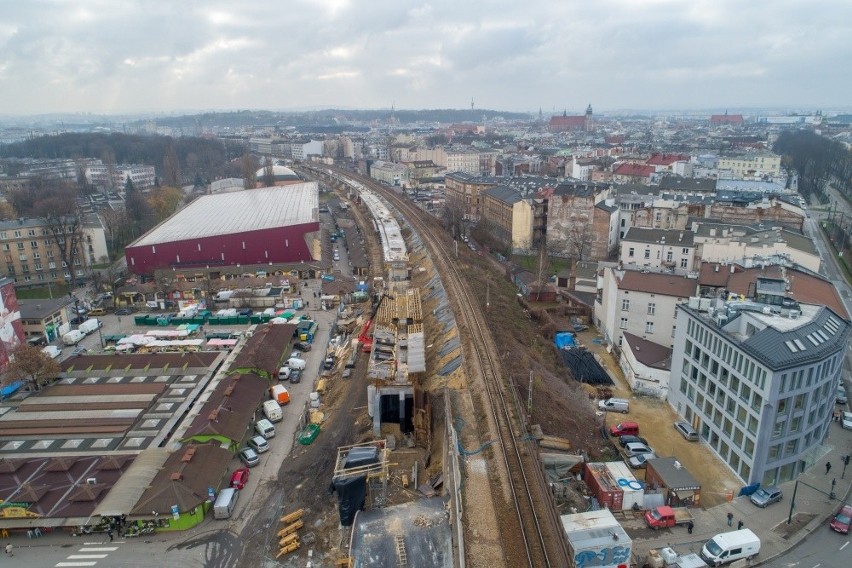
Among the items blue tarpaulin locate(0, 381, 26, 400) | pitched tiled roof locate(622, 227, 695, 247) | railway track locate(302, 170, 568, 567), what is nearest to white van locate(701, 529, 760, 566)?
railway track locate(302, 170, 568, 567)

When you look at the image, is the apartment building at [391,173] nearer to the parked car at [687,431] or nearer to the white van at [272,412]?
the white van at [272,412]

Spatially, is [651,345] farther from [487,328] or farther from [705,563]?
[705,563]

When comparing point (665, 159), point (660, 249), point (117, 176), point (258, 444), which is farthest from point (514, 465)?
point (117, 176)

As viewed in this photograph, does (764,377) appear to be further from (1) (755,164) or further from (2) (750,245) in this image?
(1) (755,164)

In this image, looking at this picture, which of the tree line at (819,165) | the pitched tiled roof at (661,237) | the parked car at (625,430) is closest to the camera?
the parked car at (625,430)

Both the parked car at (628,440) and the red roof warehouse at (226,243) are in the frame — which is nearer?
the parked car at (628,440)

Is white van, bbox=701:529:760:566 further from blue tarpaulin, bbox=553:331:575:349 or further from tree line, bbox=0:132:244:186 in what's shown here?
tree line, bbox=0:132:244:186

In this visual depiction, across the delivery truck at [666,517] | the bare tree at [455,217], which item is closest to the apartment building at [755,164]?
the bare tree at [455,217]
